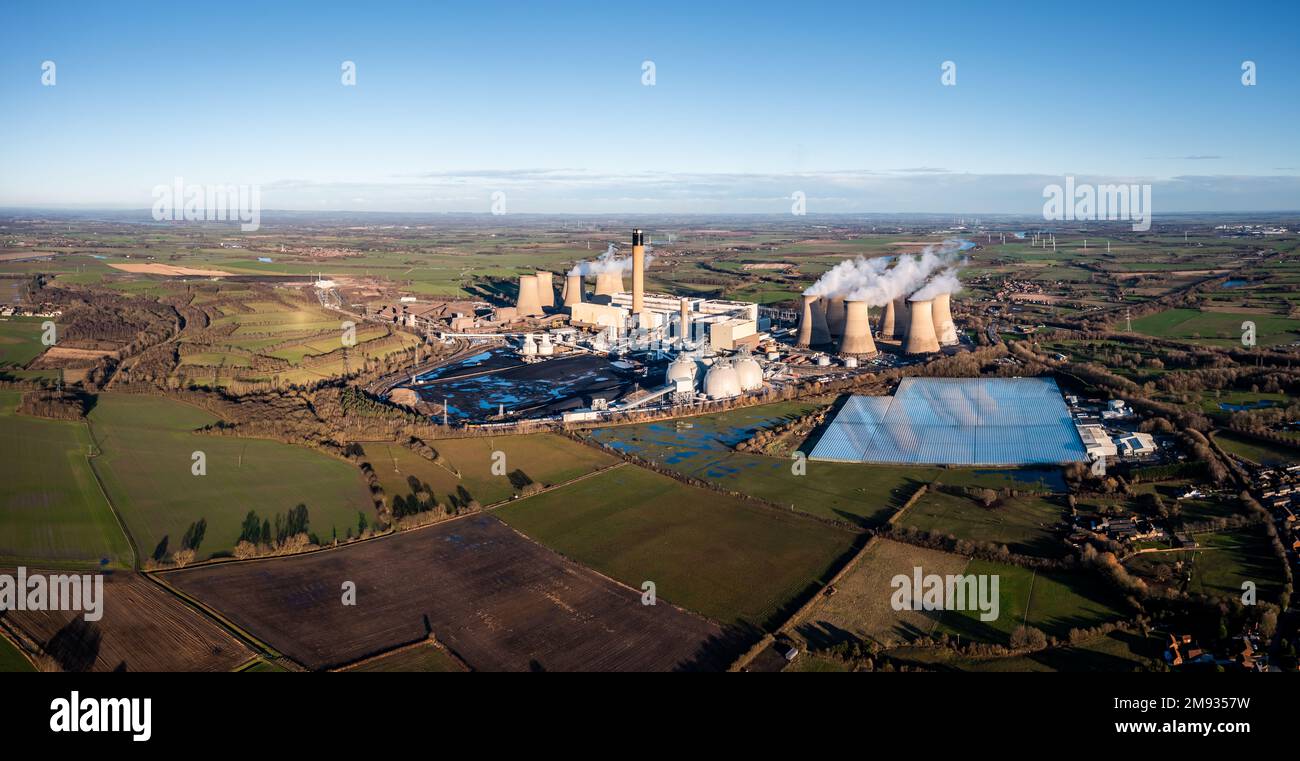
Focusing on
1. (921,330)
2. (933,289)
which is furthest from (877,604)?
(933,289)

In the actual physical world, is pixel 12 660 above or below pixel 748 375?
below

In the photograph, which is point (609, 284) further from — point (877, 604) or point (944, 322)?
point (877, 604)

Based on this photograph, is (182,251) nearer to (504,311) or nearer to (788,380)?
(504,311)

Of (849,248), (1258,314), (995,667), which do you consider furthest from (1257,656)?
(849,248)

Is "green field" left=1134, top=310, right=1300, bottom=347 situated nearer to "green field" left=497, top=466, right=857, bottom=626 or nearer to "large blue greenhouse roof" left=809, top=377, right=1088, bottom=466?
"large blue greenhouse roof" left=809, top=377, right=1088, bottom=466

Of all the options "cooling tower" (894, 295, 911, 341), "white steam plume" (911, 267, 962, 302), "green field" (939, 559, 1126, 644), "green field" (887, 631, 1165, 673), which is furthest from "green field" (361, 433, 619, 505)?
"cooling tower" (894, 295, 911, 341)

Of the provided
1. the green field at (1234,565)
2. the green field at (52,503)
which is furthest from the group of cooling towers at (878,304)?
the green field at (52,503)
